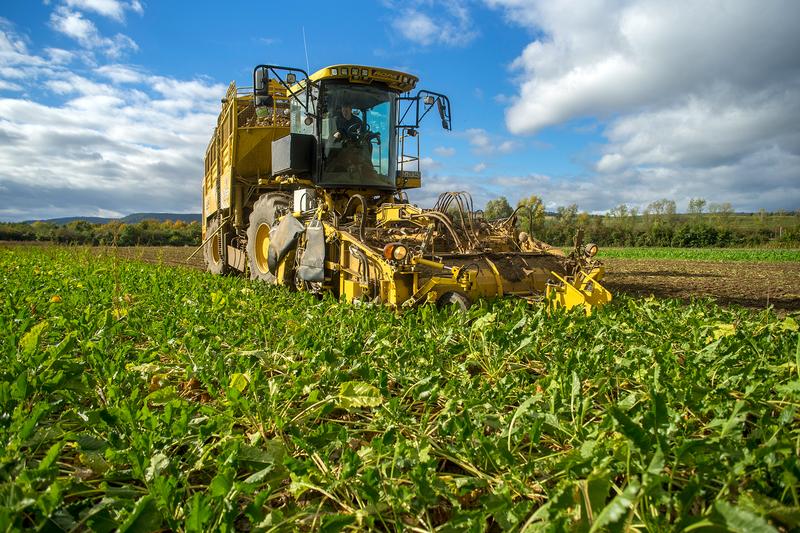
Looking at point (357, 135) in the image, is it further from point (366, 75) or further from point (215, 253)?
point (215, 253)

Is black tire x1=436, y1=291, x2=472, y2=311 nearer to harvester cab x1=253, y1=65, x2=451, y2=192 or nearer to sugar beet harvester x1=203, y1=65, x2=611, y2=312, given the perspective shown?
sugar beet harvester x1=203, y1=65, x2=611, y2=312

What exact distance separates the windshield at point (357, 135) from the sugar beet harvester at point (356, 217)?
2 centimetres

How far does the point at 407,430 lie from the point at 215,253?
10.6m

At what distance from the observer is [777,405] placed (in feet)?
6.96

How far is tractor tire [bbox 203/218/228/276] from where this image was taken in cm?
1085

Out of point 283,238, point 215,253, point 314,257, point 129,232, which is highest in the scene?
point 129,232

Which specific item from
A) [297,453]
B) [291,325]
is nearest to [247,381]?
[297,453]

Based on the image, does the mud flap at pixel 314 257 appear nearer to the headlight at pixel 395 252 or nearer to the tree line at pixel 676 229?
the headlight at pixel 395 252

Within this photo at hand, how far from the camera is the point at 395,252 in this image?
207 inches

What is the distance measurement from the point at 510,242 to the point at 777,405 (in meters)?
4.71

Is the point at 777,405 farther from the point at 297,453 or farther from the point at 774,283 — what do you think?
the point at 774,283

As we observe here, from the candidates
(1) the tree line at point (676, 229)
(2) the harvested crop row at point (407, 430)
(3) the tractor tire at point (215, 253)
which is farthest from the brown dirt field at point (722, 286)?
(1) the tree line at point (676, 229)

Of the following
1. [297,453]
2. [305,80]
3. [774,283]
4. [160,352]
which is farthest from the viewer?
[774,283]

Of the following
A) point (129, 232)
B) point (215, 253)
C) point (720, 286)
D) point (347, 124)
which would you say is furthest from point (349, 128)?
point (129, 232)
